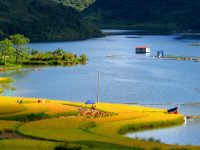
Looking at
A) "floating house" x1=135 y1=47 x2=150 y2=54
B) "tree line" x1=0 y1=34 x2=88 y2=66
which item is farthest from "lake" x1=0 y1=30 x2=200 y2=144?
"floating house" x1=135 y1=47 x2=150 y2=54

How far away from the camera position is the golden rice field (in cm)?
3731

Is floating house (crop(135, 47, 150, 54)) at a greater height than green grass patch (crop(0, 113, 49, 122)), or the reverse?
floating house (crop(135, 47, 150, 54))

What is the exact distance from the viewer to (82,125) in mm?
46625

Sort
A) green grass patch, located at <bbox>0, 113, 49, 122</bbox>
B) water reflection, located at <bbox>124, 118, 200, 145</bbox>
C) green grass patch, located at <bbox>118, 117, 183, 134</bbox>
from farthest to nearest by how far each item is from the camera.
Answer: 1. green grass patch, located at <bbox>0, 113, 49, 122</bbox>
2. green grass patch, located at <bbox>118, 117, 183, 134</bbox>
3. water reflection, located at <bbox>124, 118, 200, 145</bbox>

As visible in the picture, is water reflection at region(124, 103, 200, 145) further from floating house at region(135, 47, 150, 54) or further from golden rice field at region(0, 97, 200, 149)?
floating house at region(135, 47, 150, 54)

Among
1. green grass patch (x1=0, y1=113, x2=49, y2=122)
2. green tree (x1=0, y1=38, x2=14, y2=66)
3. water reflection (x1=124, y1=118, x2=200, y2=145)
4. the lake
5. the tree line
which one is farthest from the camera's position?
the tree line

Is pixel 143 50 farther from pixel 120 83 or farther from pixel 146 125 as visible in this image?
pixel 146 125

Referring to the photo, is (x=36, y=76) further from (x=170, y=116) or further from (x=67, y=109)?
(x=170, y=116)

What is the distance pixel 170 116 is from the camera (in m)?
55.0

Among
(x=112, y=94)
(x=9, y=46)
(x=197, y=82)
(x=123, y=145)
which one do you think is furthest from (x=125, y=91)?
(x=9, y=46)

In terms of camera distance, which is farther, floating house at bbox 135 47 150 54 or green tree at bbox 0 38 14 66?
floating house at bbox 135 47 150 54

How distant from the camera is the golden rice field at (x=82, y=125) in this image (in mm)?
37312

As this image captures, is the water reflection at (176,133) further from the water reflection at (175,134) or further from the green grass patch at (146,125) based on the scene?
the green grass patch at (146,125)

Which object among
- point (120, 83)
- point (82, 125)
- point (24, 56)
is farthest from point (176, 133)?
point (24, 56)
